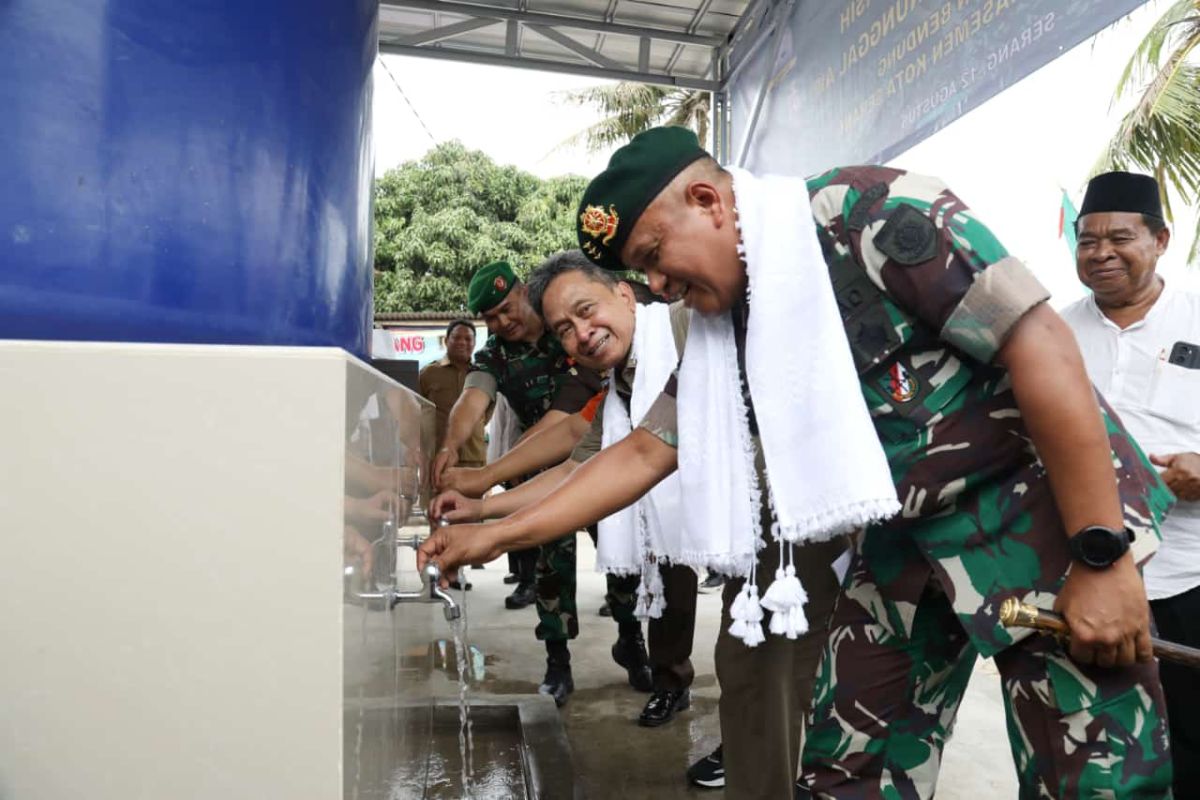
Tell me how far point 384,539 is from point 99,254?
63 centimetres

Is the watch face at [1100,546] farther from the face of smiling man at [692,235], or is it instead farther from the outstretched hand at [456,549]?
the outstretched hand at [456,549]

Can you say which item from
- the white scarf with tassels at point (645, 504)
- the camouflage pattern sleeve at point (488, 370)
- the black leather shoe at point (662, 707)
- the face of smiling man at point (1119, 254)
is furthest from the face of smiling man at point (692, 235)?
the camouflage pattern sleeve at point (488, 370)

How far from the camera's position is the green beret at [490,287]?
10.8 ft

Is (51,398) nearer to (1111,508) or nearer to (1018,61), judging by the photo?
(1111,508)

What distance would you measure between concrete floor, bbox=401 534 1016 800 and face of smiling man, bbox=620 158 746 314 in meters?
0.96

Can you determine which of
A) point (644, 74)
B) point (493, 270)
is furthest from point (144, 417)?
point (644, 74)

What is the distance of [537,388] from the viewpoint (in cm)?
375

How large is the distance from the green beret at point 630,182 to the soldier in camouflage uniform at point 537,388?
6.11 ft

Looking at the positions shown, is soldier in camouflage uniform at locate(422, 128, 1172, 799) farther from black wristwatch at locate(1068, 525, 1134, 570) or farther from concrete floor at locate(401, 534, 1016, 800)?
concrete floor at locate(401, 534, 1016, 800)

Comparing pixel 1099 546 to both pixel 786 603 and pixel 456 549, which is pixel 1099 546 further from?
pixel 456 549

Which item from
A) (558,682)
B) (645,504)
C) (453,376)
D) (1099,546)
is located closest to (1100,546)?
(1099,546)

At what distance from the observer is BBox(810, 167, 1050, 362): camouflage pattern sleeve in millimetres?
1074

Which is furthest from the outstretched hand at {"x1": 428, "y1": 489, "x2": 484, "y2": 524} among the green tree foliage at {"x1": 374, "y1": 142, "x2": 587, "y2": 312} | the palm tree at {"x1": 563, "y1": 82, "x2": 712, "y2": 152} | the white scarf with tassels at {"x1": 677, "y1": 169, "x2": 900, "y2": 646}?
the green tree foliage at {"x1": 374, "y1": 142, "x2": 587, "y2": 312}

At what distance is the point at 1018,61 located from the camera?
2465 mm
